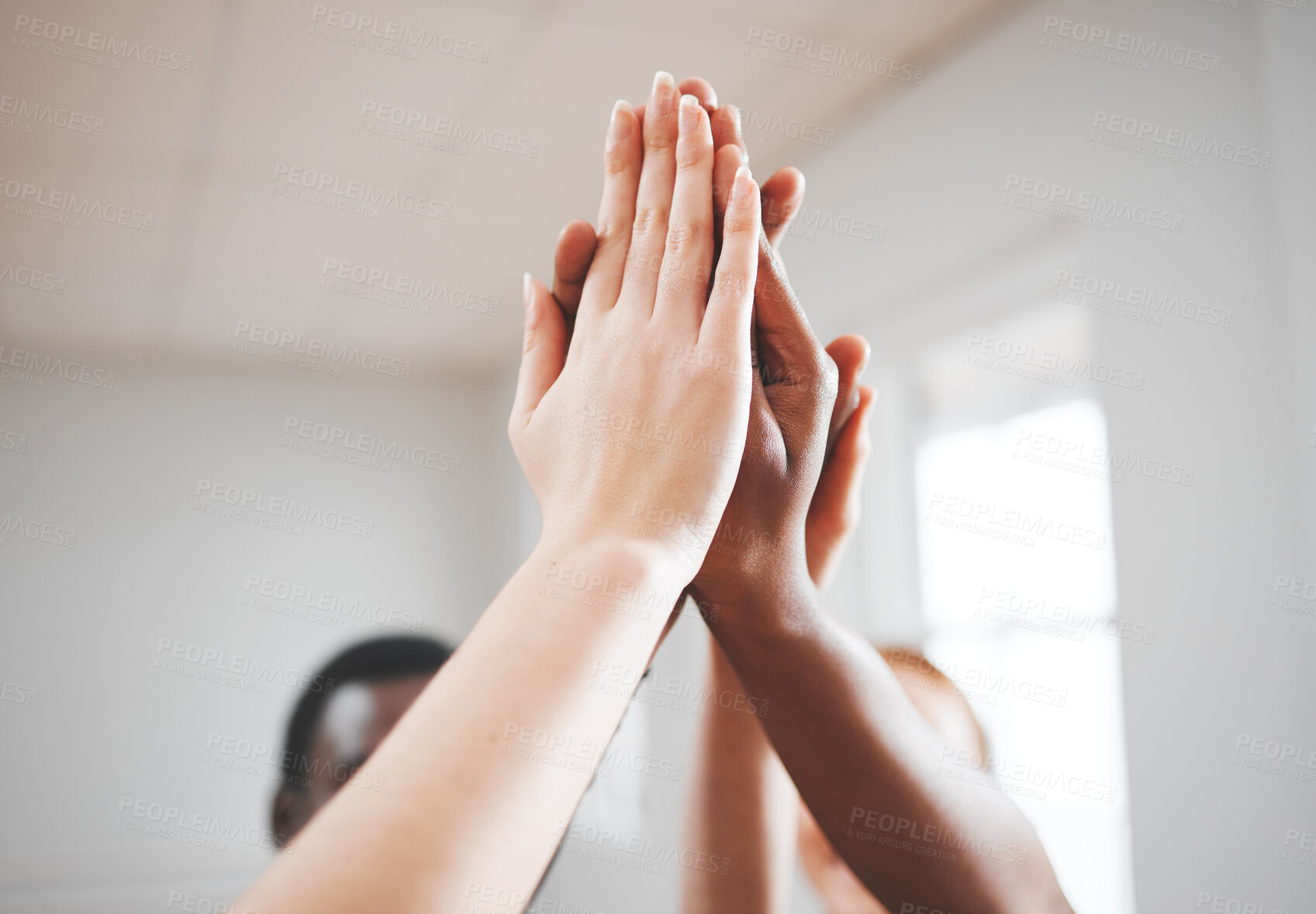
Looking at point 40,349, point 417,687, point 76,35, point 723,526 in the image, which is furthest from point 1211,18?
point 40,349

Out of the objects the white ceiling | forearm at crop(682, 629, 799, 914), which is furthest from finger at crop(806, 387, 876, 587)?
the white ceiling

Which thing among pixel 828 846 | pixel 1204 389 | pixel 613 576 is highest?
pixel 1204 389

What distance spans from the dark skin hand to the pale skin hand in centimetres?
4

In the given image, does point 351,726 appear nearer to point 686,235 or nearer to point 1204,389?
point 686,235

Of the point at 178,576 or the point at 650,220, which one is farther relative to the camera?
the point at 178,576

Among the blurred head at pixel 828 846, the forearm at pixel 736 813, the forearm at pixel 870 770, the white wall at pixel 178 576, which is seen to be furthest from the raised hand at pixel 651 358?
the white wall at pixel 178 576

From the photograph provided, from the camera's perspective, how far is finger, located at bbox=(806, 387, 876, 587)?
44 cm

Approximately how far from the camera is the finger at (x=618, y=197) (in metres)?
0.39

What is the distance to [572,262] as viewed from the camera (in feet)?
1.27

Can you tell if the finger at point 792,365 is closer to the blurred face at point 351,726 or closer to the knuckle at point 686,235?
the knuckle at point 686,235

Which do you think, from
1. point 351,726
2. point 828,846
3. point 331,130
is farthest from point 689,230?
point 331,130

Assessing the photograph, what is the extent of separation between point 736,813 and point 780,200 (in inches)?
16.6

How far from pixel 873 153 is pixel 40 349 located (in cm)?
183

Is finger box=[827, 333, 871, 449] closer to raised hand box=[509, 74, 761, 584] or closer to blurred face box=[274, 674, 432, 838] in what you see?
raised hand box=[509, 74, 761, 584]
